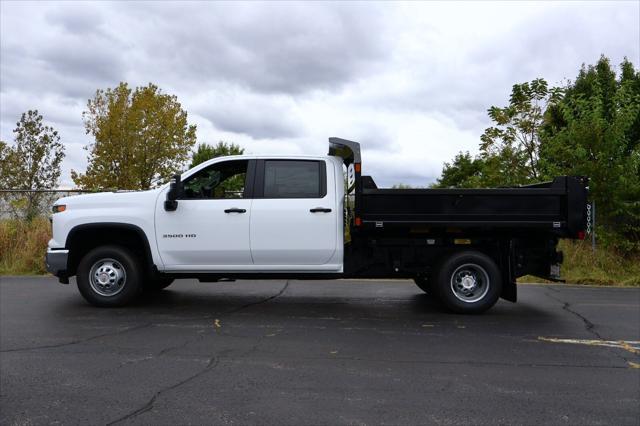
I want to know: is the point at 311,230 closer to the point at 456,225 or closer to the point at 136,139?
the point at 456,225

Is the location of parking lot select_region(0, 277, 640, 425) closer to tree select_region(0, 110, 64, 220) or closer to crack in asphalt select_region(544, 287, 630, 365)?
crack in asphalt select_region(544, 287, 630, 365)

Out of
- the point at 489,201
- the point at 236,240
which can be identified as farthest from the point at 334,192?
the point at 489,201

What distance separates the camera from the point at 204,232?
7363 millimetres

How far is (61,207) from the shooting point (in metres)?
7.62

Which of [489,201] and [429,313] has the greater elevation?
[489,201]

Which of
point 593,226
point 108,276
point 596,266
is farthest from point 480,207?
point 593,226

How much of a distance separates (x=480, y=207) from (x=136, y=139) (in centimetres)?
3589

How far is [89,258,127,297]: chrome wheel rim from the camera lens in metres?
7.58

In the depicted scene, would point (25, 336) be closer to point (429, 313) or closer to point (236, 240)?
point (236, 240)

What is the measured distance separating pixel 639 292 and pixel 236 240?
289 inches

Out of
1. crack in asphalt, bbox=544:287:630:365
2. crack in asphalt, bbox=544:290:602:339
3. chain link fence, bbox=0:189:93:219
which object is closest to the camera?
crack in asphalt, bbox=544:287:630:365

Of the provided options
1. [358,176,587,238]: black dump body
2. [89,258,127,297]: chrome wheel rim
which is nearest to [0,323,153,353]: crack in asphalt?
[89,258,127,297]: chrome wheel rim

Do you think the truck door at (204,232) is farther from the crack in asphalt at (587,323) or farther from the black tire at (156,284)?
the crack in asphalt at (587,323)

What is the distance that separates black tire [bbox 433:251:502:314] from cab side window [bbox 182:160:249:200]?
285 cm
